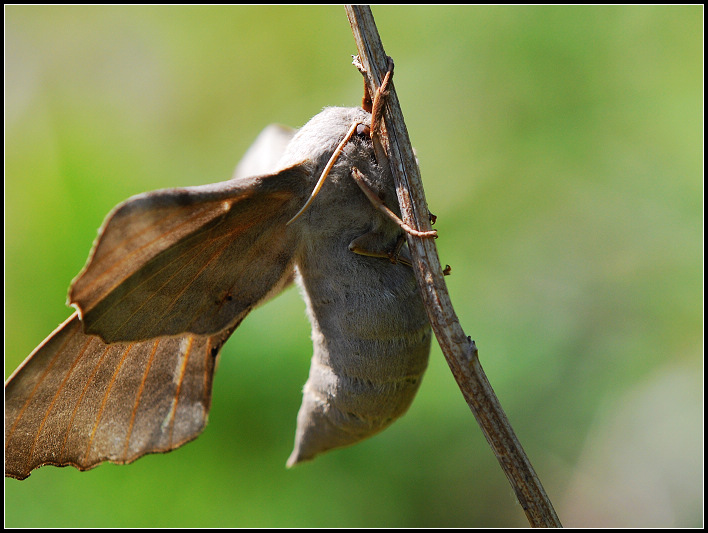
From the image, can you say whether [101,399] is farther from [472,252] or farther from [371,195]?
[472,252]

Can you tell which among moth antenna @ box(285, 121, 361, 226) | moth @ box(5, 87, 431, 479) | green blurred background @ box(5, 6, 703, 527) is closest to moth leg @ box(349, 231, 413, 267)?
moth @ box(5, 87, 431, 479)

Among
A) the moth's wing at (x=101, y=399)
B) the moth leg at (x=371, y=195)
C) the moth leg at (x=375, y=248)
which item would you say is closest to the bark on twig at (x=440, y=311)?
the moth leg at (x=371, y=195)

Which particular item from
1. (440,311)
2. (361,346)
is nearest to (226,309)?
(361,346)

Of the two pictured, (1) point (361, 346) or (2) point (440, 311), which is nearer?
(2) point (440, 311)

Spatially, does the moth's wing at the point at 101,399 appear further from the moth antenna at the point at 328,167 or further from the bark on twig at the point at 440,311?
the bark on twig at the point at 440,311

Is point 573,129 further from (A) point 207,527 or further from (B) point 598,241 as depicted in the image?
(A) point 207,527

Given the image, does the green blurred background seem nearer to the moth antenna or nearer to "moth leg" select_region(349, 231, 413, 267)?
"moth leg" select_region(349, 231, 413, 267)
